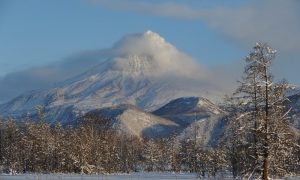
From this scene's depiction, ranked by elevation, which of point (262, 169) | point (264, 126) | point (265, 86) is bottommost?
point (262, 169)

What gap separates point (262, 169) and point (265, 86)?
6.01 metres

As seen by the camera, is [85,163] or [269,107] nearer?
[269,107]

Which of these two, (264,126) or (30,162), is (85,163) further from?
(264,126)

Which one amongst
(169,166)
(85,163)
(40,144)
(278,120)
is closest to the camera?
(278,120)

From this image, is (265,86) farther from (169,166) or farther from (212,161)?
(169,166)

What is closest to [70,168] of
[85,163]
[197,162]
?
[85,163]

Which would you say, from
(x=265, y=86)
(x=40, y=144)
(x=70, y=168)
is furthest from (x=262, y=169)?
(x=40, y=144)

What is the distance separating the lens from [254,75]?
42.1m

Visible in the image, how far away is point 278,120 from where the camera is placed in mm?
40594

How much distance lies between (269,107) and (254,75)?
2599 millimetres

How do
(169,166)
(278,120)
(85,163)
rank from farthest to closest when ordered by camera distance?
(169,166) → (85,163) → (278,120)

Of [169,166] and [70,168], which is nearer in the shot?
[70,168]

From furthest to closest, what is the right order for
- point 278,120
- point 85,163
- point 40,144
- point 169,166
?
point 169,166 < point 40,144 < point 85,163 < point 278,120

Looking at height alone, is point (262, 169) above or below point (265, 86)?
below
